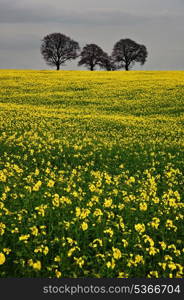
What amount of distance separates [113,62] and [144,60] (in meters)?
7.97

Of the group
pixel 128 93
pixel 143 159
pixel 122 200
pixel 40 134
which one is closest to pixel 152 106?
pixel 128 93

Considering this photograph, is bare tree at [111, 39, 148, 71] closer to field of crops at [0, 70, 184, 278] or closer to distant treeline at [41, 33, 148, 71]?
distant treeline at [41, 33, 148, 71]

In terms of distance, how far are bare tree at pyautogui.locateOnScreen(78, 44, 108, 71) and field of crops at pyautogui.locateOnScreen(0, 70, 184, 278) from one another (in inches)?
2152

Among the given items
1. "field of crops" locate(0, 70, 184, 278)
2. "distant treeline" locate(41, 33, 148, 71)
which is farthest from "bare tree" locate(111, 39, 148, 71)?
"field of crops" locate(0, 70, 184, 278)

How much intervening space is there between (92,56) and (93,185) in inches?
3351

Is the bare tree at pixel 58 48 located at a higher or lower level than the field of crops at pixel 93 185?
higher

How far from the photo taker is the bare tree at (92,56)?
89500 millimetres

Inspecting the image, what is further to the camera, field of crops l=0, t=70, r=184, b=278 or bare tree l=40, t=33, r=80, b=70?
bare tree l=40, t=33, r=80, b=70

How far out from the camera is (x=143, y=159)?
13930 millimetres

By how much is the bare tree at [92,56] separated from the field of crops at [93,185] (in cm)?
5465

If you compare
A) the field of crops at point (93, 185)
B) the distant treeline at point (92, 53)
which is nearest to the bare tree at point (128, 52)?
the distant treeline at point (92, 53)

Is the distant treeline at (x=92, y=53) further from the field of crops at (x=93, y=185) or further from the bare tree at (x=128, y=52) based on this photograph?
the field of crops at (x=93, y=185)

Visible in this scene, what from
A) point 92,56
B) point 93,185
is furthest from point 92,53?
point 93,185

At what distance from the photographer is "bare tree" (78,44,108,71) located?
89500 mm
